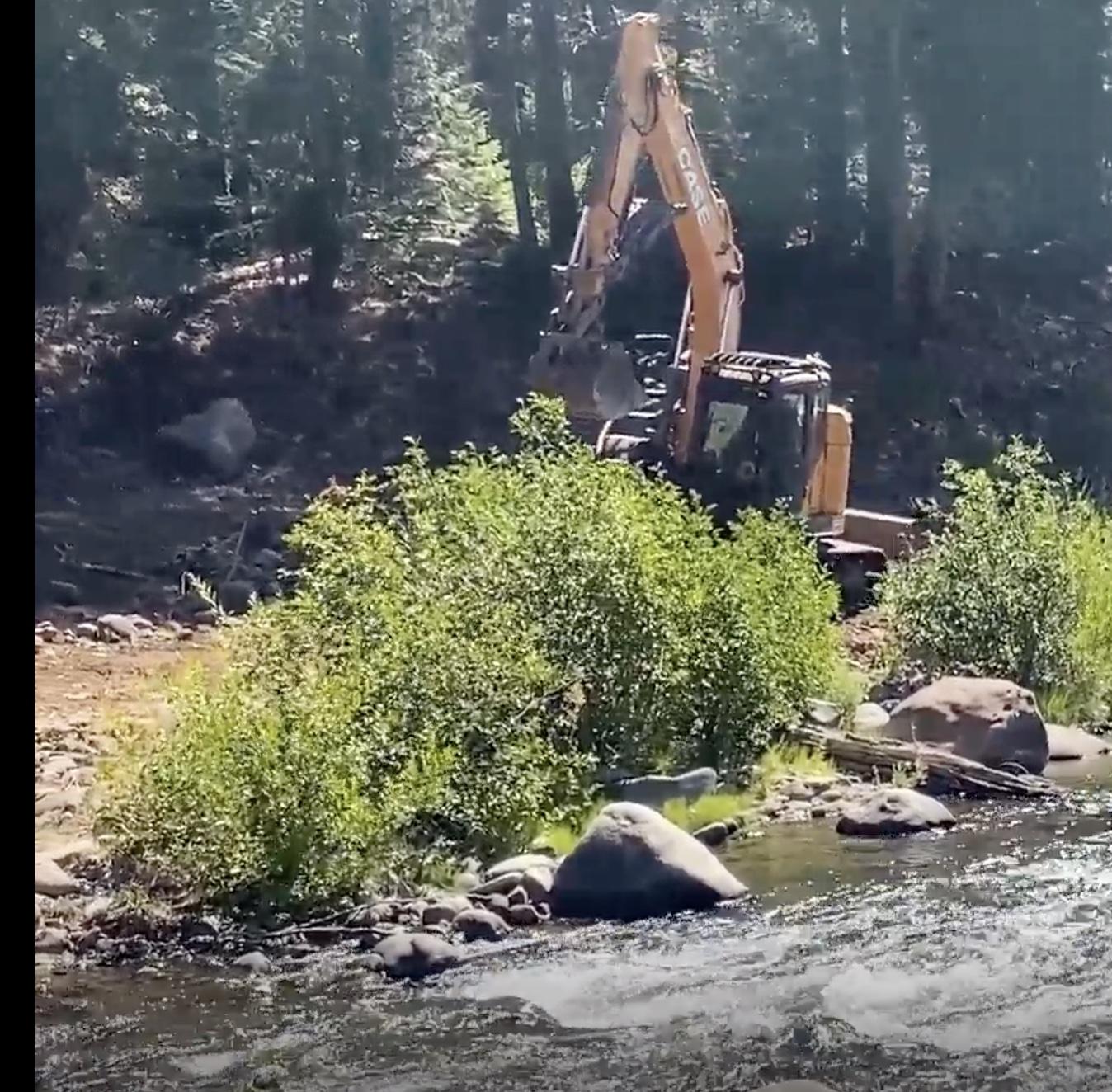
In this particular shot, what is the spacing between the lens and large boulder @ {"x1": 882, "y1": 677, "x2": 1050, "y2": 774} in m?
4.73

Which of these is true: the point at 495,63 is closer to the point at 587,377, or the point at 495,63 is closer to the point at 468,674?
the point at 587,377

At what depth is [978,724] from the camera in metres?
4.76

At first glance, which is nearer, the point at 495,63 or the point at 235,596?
the point at 235,596

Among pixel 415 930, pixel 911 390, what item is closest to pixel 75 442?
pixel 415 930

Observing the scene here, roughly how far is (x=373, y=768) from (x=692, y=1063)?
2.94ft

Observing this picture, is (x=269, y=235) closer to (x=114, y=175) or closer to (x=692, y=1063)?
(x=114, y=175)

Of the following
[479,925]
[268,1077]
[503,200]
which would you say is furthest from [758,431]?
[268,1077]

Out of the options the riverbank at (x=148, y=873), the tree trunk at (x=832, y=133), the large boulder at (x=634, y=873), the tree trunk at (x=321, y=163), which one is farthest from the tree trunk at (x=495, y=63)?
the large boulder at (x=634, y=873)

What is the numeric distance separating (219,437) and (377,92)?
784 millimetres

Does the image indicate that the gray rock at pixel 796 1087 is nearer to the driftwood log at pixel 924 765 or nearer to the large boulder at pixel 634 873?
the large boulder at pixel 634 873

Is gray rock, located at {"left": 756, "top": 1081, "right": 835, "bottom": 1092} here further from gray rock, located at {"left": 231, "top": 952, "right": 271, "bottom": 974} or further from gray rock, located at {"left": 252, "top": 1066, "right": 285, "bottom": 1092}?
gray rock, located at {"left": 231, "top": 952, "right": 271, "bottom": 974}

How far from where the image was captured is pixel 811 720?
4723 mm

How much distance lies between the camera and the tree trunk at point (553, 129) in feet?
15.1

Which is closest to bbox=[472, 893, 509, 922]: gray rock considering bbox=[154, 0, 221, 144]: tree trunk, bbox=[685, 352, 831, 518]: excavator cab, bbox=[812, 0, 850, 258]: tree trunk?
bbox=[154, 0, 221, 144]: tree trunk
